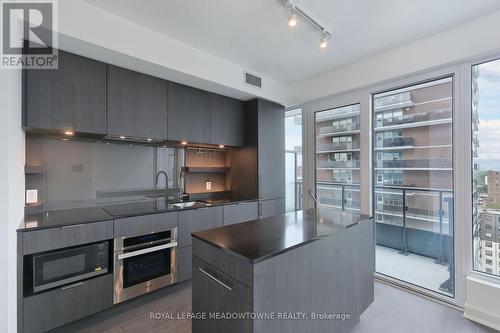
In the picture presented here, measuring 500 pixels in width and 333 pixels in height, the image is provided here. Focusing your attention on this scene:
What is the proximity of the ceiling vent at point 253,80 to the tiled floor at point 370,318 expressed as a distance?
2.86 m

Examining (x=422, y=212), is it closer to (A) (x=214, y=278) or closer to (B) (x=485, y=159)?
(B) (x=485, y=159)

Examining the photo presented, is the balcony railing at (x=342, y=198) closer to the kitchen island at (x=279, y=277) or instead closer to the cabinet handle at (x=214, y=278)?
the kitchen island at (x=279, y=277)

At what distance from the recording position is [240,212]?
3244mm

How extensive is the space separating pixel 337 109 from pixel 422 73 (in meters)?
1.06

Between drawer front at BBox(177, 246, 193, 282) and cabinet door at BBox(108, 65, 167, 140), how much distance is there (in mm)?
1352

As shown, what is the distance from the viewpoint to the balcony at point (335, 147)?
3166mm

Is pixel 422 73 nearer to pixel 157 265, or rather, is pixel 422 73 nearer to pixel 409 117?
pixel 409 117

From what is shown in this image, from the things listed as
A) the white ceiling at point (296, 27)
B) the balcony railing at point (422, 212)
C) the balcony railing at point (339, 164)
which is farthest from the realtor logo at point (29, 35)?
the balcony railing at point (422, 212)

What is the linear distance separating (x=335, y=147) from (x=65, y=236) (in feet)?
10.8

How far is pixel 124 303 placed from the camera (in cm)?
235

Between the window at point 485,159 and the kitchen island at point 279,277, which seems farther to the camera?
the window at point 485,159

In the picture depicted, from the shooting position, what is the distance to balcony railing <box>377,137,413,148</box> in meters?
2.70

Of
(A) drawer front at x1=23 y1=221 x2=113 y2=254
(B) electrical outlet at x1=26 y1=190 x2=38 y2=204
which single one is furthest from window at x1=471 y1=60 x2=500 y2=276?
(B) electrical outlet at x1=26 y1=190 x2=38 y2=204

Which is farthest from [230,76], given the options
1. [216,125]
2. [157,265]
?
[157,265]
